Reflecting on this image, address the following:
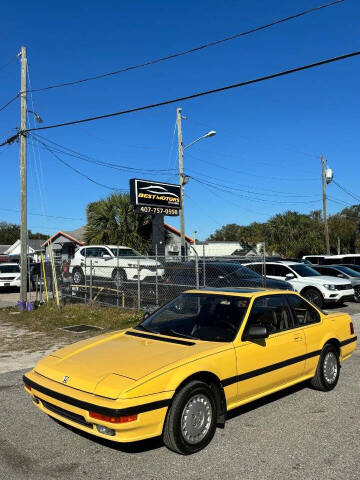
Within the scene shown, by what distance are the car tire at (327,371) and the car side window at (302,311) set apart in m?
0.41

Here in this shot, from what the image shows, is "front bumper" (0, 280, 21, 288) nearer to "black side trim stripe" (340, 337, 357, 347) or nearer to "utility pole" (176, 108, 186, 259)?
"utility pole" (176, 108, 186, 259)

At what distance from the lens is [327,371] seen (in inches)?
221

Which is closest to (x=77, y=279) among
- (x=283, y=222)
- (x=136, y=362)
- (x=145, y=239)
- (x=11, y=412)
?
(x=145, y=239)

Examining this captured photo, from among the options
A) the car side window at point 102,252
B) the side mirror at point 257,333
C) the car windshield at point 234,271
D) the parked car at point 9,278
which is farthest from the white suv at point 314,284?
the parked car at point 9,278

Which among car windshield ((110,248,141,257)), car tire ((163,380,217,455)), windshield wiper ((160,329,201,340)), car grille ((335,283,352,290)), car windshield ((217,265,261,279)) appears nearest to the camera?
car tire ((163,380,217,455))

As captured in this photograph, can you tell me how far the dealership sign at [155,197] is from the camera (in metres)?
21.4

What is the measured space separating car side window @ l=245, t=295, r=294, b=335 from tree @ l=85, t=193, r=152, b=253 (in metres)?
21.2

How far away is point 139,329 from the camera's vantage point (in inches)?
207

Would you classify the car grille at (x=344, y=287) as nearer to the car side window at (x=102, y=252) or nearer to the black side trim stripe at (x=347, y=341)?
the black side trim stripe at (x=347, y=341)

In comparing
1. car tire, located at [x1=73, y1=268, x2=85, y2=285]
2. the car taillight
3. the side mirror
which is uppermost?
car tire, located at [x1=73, y1=268, x2=85, y2=285]

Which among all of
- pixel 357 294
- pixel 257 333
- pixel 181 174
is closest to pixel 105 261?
pixel 181 174

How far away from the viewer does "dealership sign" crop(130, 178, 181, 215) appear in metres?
21.4

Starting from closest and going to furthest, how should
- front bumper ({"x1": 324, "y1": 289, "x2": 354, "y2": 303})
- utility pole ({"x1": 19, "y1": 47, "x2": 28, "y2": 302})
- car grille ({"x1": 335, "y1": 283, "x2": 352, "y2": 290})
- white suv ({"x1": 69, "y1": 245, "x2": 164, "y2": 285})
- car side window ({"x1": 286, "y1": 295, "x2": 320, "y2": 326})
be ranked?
car side window ({"x1": 286, "y1": 295, "x2": 320, "y2": 326}) → front bumper ({"x1": 324, "y1": 289, "x2": 354, "y2": 303}) → car grille ({"x1": 335, "y1": 283, "x2": 352, "y2": 290}) → utility pole ({"x1": 19, "y1": 47, "x2": 28, "y2": 302}) → white suv ({"x1": 69, "y1": 245, "x2": 164, "y2": 285})

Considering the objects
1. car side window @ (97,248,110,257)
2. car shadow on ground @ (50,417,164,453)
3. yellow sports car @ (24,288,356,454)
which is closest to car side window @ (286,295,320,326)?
yellow sports car @ (24,288,356,454)
